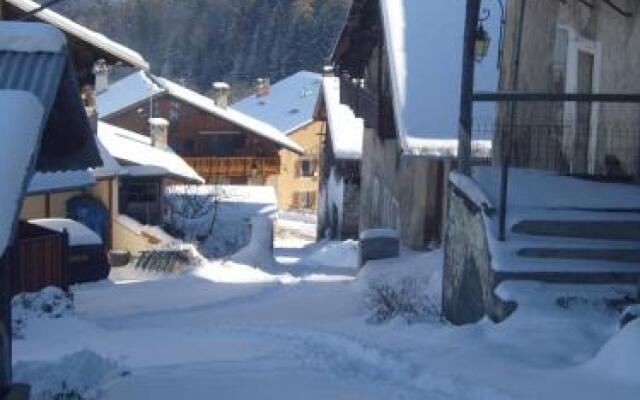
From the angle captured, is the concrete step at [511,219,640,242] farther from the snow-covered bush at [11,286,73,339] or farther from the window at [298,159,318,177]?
the window at [298,159,318,177]

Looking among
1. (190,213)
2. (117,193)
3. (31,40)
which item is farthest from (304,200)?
(31,40)

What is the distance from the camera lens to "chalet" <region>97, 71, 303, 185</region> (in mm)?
48969

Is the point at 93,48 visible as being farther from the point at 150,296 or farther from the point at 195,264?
the point at 150,296

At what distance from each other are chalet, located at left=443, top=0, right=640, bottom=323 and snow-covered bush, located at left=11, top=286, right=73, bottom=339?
5423mm

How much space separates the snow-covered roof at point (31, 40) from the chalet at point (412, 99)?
1261 centimetres

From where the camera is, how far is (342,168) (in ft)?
116

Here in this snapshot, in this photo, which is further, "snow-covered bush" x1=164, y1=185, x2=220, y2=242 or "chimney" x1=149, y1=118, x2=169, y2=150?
"chimney" x1=149, y1=118, x2=169, y2=150

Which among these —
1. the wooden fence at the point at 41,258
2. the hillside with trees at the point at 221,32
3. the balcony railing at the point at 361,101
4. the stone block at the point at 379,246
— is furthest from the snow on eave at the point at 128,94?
the stone block at the point at 379,246

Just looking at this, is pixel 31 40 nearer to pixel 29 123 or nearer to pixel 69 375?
pixel 29 123

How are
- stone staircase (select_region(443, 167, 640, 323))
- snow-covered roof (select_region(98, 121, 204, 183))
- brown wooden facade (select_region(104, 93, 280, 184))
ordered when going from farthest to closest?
brown wooden facade (select_region(104, 93, 280, 184)), snow-covered roof (select_region(98, 121, 204, 183)), stone staircase (select_region(443, 167, 640, 323))

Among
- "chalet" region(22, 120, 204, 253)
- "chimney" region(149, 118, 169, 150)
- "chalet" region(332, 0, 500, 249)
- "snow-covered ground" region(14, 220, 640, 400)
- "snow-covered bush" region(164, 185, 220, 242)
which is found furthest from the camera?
"chimney" region(149, 118, 169, 150)

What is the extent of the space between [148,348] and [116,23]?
3987 inches

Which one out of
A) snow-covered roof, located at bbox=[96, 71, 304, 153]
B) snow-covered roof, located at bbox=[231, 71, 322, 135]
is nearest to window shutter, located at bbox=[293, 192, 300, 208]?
snow-covered roof, located at bbox=[231, 71, 322, 135]

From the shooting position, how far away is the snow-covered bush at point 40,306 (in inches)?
529
